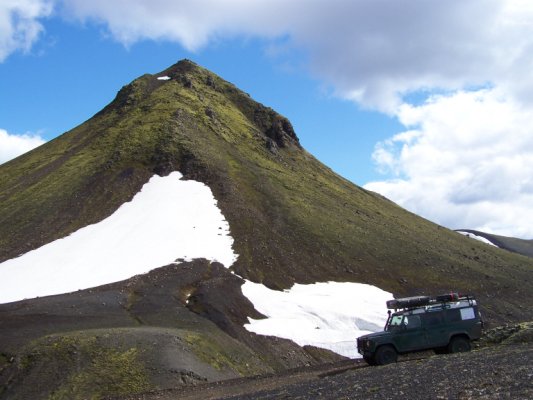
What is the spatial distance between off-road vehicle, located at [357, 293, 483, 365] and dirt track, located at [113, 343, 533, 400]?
2742 millimetres

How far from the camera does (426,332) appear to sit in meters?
28.6

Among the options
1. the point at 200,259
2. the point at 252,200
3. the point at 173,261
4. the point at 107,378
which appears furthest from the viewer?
the point at 252,200

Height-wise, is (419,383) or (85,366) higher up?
(85,366)

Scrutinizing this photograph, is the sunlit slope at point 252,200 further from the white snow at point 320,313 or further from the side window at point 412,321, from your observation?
the side window at point 412,321

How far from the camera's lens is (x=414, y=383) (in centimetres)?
1884

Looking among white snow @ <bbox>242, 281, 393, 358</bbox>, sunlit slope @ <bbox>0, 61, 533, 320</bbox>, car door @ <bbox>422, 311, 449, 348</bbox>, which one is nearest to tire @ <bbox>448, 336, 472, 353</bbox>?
car door @ <bbox>422, 311, 449, 348</bbox>

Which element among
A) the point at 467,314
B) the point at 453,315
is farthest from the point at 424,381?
the point at 467,314

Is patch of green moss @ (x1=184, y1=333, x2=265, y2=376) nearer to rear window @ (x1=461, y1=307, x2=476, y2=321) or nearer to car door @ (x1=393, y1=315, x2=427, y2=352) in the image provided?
car door @ (x1=393, y1=315, x2=427, y2=352)

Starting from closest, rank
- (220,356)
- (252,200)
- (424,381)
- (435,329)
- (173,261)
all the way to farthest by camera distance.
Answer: (424,381) → (435,329) → (220,356) → (173,261) → (252,200)

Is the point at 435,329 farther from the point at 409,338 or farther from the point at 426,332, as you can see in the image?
the point at 409,338

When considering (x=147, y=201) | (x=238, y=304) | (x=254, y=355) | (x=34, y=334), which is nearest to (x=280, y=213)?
(x=147, y=201)

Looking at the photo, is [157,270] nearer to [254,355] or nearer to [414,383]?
[254,355]

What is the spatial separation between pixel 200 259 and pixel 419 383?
4470cm

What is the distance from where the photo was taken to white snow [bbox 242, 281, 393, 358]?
46656 mm
